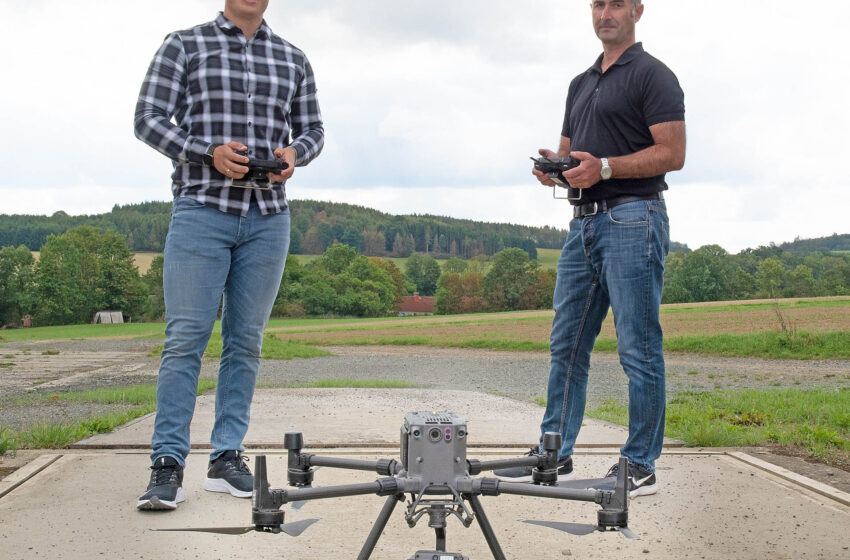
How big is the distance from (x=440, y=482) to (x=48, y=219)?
101 m

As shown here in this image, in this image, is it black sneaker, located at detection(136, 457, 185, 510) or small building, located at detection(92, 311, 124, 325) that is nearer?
black sneaker, located at detection(136, 457, 185, 510)

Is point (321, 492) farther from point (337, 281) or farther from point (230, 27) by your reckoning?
point (337, 281)

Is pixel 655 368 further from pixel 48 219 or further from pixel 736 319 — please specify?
pixel 48 219

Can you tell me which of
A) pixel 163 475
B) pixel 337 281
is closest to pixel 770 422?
pixel 163 475

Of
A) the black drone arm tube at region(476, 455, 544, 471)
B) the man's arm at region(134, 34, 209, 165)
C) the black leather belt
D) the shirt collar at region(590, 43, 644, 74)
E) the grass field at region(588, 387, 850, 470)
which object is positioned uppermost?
the shirt collar at region(590, 43, 644, 74)

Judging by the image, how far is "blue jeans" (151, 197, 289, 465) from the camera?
3473 millimetres

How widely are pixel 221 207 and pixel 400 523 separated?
1.53 m

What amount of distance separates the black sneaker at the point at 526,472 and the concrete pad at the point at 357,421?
735 millimetres

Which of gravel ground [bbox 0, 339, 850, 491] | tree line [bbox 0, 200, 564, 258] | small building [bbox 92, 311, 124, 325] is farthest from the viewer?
tree line [bbox 0, 200, 564, 258]

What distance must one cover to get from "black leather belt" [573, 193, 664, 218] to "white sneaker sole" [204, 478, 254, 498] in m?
1.95

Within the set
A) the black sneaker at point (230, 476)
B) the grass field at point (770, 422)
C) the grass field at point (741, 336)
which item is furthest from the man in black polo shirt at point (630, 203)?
the grass field at point (741, 336)

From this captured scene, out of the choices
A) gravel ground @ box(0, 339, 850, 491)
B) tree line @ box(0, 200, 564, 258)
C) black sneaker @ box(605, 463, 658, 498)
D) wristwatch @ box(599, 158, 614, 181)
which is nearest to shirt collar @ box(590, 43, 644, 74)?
wristwatch @ box(599, 158, 614, 181)

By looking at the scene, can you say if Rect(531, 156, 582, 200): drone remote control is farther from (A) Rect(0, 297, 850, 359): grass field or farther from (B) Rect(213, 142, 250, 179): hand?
(A) Rect(0, 297, 850, 359): grass field

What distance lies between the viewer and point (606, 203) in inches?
144
